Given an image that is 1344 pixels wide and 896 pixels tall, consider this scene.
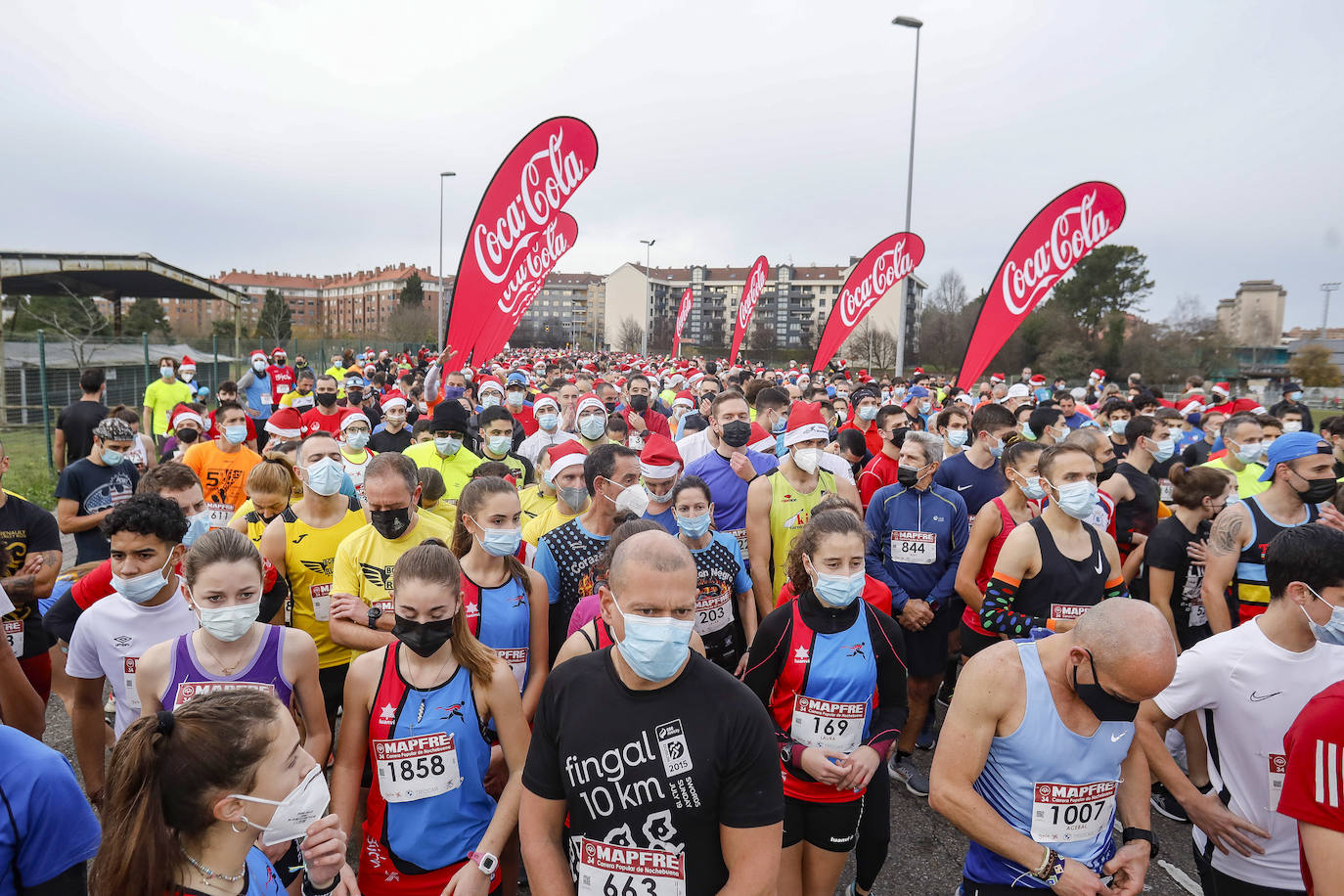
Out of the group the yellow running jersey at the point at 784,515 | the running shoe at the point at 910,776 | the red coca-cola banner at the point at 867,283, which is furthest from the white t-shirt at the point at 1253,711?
the red coca-cola banner at the point at 867,283

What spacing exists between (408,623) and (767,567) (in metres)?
2.94

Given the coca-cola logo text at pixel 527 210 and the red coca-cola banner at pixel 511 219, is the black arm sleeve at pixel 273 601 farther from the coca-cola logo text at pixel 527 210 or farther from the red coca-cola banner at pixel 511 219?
the coca-cola logo text at pixel 527 210

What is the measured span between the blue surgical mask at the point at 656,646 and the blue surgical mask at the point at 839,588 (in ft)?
4.07

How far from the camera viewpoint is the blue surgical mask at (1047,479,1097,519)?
4.02 metres

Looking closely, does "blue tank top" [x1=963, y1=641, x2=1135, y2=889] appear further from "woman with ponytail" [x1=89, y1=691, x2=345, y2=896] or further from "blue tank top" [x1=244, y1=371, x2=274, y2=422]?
"blue tank top" [x1=244, y1=371, x2=274, y2=422]

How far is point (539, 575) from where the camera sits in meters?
3.69

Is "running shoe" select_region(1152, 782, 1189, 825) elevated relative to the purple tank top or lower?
lower

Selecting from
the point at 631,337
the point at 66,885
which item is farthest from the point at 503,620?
the point at 631,337

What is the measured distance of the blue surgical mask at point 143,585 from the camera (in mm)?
3242

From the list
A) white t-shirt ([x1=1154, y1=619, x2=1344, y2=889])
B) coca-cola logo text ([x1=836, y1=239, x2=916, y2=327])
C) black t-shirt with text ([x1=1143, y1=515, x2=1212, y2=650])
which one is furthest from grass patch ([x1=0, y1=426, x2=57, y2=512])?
coca-cola logo text ([x1=836, y1=239, x2=916, y2=327])

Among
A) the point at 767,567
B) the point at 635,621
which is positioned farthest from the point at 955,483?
the point at 635,621

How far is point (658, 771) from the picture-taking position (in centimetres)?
203

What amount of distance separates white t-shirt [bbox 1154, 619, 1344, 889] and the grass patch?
1086cm

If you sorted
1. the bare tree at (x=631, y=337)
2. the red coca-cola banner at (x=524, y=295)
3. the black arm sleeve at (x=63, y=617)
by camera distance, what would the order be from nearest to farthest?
the black arm sleeve at (x=63, y=617)
the red coca-cola banner at (x=524, y=295)
the bare tree at (x=631, y=337)
